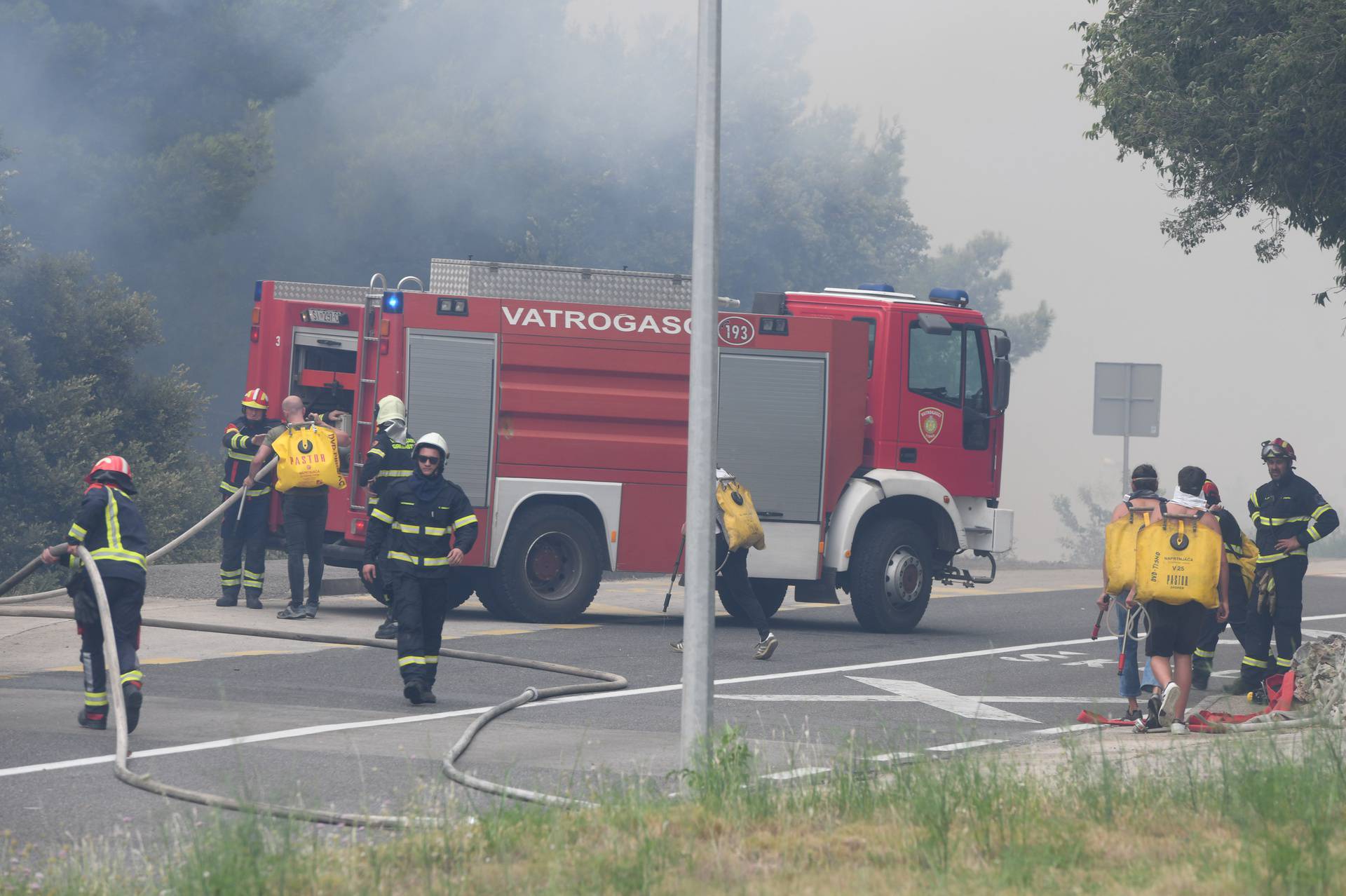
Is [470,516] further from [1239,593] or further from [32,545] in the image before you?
[32,545]

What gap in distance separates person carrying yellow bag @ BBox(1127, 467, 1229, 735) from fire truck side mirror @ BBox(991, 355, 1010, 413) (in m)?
5.84

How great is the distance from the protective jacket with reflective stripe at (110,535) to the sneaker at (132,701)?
2.27 ft

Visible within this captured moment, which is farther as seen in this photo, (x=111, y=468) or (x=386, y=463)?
(x=386, y=463)

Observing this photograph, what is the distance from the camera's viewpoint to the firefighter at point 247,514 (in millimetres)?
14469

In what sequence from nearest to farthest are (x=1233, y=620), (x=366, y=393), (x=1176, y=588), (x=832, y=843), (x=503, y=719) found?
(x=832, y=843)
(x=1176, y=588)
(x=503, y=719)
(x=1233, y=620)
(x=366, y=393)

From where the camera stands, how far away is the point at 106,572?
29.8ft

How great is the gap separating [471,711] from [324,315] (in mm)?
5847

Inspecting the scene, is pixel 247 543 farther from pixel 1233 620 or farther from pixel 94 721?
pixel 1233 620

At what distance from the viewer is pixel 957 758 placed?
7.00 meters

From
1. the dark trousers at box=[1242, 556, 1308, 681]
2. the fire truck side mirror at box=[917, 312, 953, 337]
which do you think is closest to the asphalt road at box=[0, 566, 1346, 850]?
the dark trousers at box=[1242, 556, 1308, 681]

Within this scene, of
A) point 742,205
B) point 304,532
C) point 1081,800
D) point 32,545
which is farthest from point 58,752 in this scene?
point 742,205

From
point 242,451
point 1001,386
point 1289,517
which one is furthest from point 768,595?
point 1289,517

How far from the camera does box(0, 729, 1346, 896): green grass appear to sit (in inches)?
205

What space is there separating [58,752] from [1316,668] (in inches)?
288
